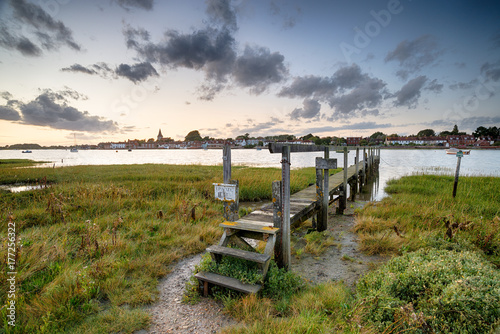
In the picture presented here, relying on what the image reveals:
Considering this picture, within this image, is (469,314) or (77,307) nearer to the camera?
(469,314)

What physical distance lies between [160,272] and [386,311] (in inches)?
153

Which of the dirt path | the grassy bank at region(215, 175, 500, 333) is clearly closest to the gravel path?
the dirt path

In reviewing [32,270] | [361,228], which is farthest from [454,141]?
[32,270]

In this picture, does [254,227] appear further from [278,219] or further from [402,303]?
[402,303]

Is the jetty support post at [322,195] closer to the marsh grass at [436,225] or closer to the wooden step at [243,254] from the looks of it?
the marsh grass at [436,225]

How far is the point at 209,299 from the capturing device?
3891mm

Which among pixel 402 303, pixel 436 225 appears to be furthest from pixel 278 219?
pixel 436 225

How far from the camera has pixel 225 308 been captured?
347 cm

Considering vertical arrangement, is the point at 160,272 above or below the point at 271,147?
below

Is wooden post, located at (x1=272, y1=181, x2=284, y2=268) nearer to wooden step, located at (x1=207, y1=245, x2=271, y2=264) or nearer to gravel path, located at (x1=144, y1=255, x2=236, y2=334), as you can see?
wooden step, located at (x1=207, y1=245, x2=271, y2=264)

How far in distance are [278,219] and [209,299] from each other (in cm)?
173

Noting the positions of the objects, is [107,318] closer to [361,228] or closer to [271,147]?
[271,147]

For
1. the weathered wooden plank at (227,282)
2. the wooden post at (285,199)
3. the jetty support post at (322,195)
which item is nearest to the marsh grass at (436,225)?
the jetty support post at (322,195)

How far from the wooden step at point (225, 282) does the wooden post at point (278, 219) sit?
2.83 ft
